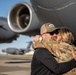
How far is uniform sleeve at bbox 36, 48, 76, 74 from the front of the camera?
2.14m

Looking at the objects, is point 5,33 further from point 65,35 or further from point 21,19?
point 65,35

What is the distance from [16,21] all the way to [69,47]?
6.30 m

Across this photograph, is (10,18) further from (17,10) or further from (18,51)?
(18,51)

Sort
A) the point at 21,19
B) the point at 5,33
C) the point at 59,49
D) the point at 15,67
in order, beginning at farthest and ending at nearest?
the point at 5,33
the point at 15,67
the point at 21,19
the point at 59,49

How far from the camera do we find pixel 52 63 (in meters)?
2.16

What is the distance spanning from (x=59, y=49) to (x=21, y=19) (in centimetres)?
628

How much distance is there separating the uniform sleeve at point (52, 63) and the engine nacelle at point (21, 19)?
5.95m

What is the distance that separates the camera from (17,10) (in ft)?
27.1

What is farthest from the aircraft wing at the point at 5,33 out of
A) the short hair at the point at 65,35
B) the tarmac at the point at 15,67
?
the short hair at the point at 65,35

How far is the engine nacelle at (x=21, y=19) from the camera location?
8.27 meters

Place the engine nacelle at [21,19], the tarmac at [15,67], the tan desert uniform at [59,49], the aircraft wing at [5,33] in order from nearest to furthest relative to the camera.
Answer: the tan desert uniform at [59,49]
the engine nacelle at [21,19]
the tarmac at [15,67]
the aircraft wing at [5,33]

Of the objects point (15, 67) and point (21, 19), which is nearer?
point (21, 19)

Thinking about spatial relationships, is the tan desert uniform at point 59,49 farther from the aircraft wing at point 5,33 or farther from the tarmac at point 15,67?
the aircraft wing at point 5,33

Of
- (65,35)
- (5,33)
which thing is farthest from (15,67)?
(65,35)
